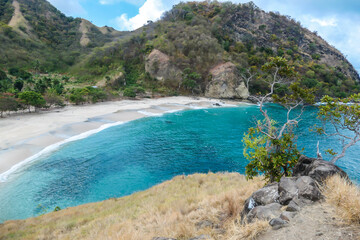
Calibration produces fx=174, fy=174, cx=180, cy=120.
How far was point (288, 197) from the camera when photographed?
20.0ft

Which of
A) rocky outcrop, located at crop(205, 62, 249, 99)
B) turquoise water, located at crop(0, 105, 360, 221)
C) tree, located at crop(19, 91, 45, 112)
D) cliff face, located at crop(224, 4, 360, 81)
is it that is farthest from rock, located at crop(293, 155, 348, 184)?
cliff face, located at crop(224, 4, 360, 81)

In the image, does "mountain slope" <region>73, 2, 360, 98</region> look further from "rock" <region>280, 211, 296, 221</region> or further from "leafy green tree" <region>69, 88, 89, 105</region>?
"rock" <region>280, 211, 296, 221</region>

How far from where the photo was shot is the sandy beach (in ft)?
72.5

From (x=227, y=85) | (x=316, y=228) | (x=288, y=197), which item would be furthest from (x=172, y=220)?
(x=227, y=85)

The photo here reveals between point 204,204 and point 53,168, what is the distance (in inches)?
779

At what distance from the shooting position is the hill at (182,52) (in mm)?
85250

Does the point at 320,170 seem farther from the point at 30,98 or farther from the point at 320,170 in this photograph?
the point at 30,98

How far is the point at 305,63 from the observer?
108m

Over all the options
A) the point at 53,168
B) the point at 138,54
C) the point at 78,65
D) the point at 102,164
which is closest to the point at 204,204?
the point at 102,164

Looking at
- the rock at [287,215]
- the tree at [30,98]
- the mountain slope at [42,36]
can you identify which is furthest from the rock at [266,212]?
the mountain slope at [42,36]

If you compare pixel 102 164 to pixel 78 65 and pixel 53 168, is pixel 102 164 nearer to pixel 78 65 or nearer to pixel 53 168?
pixel 53 168

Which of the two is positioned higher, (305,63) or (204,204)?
(305,63)

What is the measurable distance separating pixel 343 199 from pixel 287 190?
1537mm

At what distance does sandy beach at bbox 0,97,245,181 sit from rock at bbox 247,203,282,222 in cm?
2395
